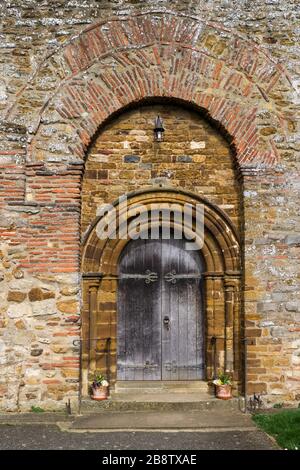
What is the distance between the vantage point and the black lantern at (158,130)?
7301mm

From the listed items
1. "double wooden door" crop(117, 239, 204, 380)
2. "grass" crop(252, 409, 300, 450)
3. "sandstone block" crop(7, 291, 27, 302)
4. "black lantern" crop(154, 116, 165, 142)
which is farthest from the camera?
"double wooden door" crop(117, 239, 204, 380)

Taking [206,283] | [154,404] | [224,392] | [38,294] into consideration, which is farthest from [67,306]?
[224,392]

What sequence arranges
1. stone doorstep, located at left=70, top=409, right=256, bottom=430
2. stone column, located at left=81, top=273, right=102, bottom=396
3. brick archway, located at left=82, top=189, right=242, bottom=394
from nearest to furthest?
1. stone doorstep, located at left=70, top=409, right=256, bottom=430
2. stone column, located at left=81, top=273, right=102, bottom=396
3. brick archway, located at left=82, top=189, right=242, bottom=394

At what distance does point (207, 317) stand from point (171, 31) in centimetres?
398

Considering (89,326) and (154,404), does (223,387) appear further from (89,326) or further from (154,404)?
(89,326)

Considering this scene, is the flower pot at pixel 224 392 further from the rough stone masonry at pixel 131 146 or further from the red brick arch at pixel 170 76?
the red brick arch at pixel 170 76

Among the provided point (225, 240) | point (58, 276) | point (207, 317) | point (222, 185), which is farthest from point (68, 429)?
point (222, 185)

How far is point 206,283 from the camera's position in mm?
7367

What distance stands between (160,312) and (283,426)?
7.64 feet

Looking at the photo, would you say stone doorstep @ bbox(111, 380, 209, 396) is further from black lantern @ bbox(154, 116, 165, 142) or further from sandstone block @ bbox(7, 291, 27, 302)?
black lantern @ bbox(154, 116, 165, 142)

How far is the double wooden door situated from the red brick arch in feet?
5.58

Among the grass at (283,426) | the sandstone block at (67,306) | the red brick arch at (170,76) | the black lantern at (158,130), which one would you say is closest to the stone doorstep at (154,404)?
the grass at (283,426)

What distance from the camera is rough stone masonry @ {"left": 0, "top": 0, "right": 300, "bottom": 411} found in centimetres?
675

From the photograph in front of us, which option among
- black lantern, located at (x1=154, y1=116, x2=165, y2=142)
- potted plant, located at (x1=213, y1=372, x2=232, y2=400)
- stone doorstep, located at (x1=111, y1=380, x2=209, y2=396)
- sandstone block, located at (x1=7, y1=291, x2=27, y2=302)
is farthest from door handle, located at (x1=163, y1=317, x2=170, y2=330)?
black lantern, located at (x1=154, y1=116, x2=165, y2=142)
